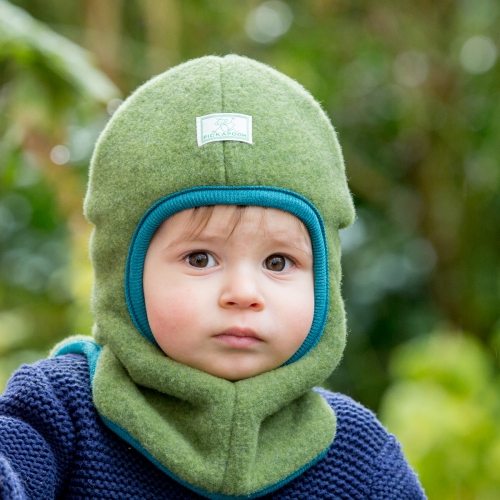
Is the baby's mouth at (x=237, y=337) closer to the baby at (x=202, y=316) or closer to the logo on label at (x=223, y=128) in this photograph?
the baby at (x=202, y=316)

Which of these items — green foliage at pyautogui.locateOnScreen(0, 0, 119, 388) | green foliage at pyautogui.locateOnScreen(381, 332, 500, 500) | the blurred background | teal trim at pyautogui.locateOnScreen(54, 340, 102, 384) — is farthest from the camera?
the blurred background

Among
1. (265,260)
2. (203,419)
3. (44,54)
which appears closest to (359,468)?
(203,419)

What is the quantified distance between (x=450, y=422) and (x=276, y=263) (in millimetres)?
2407

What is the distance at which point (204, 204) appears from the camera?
136 centimetres

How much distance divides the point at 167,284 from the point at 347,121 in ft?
13.9

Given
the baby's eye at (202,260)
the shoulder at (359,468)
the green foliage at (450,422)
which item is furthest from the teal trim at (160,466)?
the green foliage at (450,422)

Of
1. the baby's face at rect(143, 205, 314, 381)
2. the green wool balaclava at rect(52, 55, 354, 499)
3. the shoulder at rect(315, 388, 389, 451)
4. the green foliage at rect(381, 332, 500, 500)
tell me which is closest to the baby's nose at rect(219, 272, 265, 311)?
the baby's face at rect(143, 205, 314, 381)

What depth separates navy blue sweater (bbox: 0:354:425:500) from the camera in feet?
4.35

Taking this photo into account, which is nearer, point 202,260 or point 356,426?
point 202,260

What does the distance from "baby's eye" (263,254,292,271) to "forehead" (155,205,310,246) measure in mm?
43

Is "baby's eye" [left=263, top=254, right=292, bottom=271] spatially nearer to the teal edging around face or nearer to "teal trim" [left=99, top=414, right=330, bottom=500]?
the teal edging around face

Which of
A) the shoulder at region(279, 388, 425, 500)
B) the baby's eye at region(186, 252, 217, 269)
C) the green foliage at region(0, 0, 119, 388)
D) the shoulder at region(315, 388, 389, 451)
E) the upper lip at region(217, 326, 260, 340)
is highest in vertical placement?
the green foliage at region(0, 0, 119, 388)

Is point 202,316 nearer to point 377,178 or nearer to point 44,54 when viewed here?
point 44,54

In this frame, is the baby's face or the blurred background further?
the blurred background
